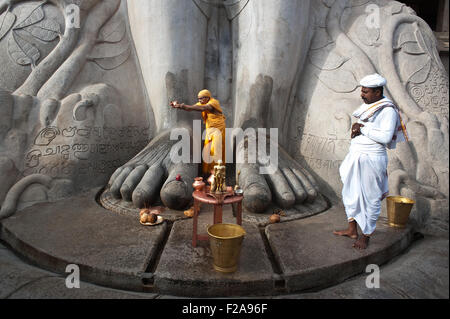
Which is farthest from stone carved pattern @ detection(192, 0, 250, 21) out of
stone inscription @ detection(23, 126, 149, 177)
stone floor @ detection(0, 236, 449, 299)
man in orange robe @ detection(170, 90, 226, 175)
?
stone floor @ detection(0, 236, 449, 299)

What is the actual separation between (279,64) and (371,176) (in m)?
1.63

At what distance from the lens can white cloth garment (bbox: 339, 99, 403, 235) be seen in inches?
70.1

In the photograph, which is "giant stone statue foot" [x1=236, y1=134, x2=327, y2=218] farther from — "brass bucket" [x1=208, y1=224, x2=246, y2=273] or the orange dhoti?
"brass bucket" [x1=208, y1=224, x2=246, y2=273]

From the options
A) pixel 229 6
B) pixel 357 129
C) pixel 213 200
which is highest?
pixel 229 6

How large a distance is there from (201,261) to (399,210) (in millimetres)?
1431

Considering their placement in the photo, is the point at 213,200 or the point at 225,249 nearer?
the point at 225,249

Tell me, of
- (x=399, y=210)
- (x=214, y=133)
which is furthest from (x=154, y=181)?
(x=399, y=210)

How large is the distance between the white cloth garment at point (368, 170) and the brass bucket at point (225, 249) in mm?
749

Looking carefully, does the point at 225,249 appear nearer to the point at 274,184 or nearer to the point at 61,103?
the point at 274,184

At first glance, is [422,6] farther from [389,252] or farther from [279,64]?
[389,252]

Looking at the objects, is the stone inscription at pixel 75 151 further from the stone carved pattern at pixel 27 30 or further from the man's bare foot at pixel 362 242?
the man's bare foot at pixel 362 242

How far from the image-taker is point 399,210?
2.19 meters

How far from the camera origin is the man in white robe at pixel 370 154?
176 cm

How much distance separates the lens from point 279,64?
3.06 metres
